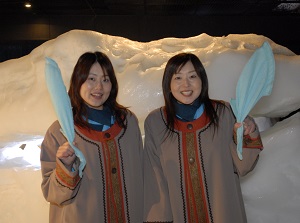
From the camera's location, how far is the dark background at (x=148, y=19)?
2.84 metres

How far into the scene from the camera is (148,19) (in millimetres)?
2885

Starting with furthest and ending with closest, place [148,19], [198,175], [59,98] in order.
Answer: [148,19], [198,175], [59,98]

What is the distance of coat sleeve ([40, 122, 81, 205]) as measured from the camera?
3.40ft

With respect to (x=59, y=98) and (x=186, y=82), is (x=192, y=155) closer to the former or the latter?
(x=186, y=82)

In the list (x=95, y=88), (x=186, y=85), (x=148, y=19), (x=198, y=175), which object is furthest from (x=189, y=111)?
(x=148, y=19)

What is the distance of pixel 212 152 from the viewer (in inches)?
43.8

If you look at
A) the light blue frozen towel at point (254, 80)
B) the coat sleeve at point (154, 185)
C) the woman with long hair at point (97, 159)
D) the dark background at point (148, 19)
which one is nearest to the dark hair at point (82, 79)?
the woman with long hair at point (97, 159)

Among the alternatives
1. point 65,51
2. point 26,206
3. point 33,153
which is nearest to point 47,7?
point 65,51

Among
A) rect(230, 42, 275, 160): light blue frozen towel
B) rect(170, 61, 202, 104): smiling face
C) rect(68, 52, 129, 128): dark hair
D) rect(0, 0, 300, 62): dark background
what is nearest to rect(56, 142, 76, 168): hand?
rect(68, 52, 129, 128): dark hair

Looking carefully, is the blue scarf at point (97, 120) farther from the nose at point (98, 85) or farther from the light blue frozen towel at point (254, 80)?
the light blue frozen towel at point (254, 80)

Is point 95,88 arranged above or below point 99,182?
above

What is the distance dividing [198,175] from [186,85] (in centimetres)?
28

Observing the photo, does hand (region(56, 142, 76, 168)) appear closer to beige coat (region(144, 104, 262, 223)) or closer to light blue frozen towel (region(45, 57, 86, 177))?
light blue frozen towel (region(45, 57, 86, 177))

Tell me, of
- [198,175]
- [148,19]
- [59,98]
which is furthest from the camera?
[148,19]
